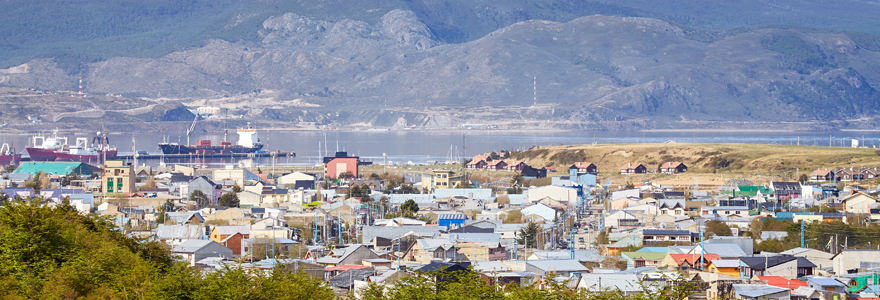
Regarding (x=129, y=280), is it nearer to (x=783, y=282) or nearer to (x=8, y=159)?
(x=783, y=282)

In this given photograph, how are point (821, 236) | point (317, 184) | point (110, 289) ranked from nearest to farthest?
1. point (110, 289)
2. point (821, 236)
3. point (317, 184)

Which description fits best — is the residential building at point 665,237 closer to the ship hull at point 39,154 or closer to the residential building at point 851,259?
the residential building at point 851,259

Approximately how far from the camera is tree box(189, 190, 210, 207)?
124 feet

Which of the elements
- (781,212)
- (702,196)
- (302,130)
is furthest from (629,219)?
(302,130)

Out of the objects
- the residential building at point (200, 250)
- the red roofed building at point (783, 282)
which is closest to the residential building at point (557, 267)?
the red roofed building at point (783, 282)

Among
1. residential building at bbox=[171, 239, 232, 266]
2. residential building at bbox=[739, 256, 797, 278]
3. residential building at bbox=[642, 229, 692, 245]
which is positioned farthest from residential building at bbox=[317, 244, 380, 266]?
residential building at bbox=[642, 229, 692, 245]

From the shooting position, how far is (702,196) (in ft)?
127

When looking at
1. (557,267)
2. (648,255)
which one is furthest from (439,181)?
(557,267)

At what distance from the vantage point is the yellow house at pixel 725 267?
18.4 metres

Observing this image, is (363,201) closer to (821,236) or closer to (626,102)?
(821,236)

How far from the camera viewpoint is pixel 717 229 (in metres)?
26.1

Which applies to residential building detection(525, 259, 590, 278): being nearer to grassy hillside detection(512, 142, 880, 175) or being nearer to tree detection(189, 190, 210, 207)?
tree detection(189, 190, 210, 207)

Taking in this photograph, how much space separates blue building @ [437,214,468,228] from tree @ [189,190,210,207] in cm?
1044

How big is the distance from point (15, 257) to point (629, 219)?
731 inches
